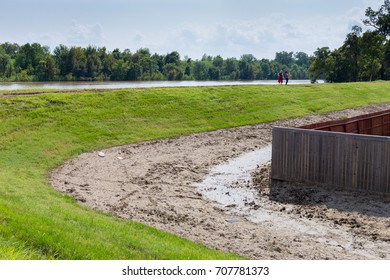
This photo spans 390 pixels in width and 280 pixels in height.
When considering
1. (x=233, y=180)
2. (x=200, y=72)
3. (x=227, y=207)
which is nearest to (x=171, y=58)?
(x=200, y=72)

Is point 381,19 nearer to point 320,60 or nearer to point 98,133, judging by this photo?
point 320,60

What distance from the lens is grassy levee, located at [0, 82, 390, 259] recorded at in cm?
961

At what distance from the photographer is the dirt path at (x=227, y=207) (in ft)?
40.8

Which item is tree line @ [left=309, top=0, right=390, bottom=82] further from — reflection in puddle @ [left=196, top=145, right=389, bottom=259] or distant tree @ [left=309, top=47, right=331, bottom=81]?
reflection in puddle @ [left=196, top=145, right=389, bottom=259]

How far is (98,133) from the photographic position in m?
26.8

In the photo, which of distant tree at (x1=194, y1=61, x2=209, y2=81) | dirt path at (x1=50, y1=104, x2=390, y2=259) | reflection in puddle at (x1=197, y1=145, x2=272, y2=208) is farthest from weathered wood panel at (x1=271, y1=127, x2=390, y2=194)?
distant tree at (x1=194, y1=61, x2=209, y2=81)

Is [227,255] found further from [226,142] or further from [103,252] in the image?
[226,142]

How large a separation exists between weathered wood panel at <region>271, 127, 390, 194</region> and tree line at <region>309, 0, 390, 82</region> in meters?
64.6

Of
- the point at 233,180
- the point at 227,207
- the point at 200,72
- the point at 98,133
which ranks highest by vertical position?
the point at 200,72

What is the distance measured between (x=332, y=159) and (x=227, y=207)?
4285mm

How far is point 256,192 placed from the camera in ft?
60.0

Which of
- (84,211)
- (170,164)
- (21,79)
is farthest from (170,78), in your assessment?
(84,211)

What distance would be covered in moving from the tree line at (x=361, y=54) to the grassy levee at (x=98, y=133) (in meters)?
26.1

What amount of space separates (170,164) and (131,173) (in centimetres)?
236
